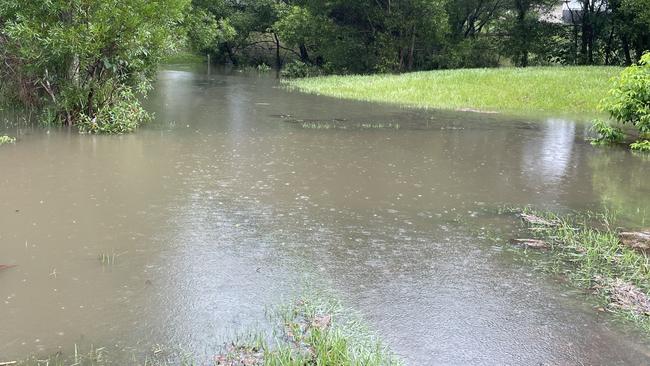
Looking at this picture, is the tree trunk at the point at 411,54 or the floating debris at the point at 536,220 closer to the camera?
the floating debris at the point at 536,220

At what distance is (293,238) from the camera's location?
5793 millimetres

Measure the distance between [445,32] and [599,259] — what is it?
91.0 feet

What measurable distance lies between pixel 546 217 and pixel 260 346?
13.5ft

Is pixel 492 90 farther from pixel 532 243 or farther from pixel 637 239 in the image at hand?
pixel 532 243

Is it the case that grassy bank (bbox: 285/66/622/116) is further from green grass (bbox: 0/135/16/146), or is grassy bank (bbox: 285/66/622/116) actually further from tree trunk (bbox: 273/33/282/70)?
tree trunk (bbox: 273/33/282/70)

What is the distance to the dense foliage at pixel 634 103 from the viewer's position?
11.2 meters

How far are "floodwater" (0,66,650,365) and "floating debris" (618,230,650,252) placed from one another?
1.45ft

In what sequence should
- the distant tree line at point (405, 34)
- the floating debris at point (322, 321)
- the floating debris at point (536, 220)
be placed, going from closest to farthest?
the floating debris at point (322, 321), the floating debris at point (536, 220), the distant tree line at point (405, 34)

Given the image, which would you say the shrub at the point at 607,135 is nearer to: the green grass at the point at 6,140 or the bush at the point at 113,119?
the bush at the point at 113,119

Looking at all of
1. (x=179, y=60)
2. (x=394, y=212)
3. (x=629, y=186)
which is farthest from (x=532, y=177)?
(x=179, y=60)

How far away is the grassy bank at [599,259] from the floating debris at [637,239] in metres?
0.05

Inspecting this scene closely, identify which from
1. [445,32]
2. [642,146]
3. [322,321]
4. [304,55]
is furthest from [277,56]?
[322,321]

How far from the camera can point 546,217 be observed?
6.62 meters

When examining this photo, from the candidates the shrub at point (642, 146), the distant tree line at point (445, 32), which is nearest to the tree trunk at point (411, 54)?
the distant tree line at point (445, 32)
